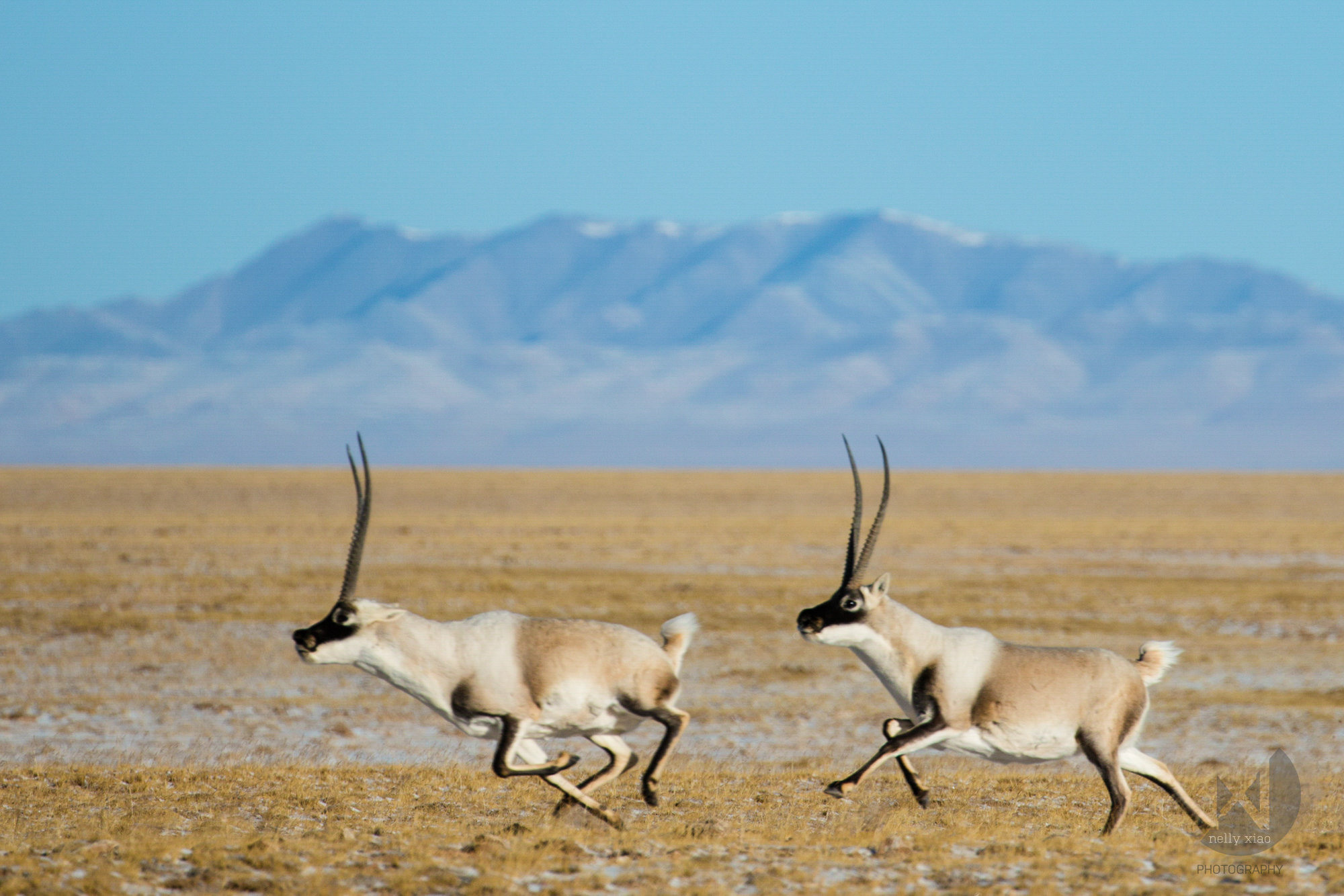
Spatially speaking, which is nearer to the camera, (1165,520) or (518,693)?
(518,693)

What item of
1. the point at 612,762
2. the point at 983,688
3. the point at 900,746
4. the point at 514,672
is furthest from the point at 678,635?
the point at 983,688

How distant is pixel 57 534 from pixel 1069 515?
134ft

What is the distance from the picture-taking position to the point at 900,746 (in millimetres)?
8359

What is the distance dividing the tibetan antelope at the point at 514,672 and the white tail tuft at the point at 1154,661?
9.30 ft

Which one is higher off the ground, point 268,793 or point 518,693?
point 518,693

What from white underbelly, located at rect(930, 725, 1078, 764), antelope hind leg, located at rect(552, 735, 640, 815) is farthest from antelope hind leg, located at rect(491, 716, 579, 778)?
white underbelly, located at rect(930, 725, 1078, 764)

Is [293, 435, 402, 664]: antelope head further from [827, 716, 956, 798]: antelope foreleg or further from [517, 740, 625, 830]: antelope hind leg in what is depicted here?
[827, 716, 956, 798]: antelope foreleg

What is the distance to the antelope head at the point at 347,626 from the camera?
8430mm

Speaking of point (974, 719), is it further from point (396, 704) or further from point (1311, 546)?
point (1311, 546)

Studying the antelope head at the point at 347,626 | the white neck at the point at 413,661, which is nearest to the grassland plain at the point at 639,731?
the white neck at the point at 413,661

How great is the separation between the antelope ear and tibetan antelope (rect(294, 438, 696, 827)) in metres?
1.25

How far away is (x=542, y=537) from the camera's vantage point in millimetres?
48250

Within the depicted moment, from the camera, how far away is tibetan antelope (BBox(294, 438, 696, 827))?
859cm

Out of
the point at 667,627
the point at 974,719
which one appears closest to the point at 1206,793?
the point at 974,719
